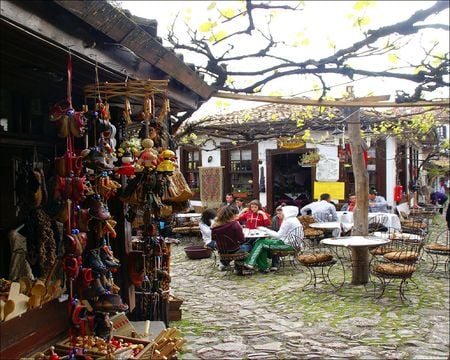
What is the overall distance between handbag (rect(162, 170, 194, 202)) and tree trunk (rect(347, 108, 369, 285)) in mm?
4933

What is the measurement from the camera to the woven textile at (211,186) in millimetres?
17359

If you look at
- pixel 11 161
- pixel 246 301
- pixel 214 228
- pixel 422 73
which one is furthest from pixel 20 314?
pixel 214 228

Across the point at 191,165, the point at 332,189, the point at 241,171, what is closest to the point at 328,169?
the point at 332,189

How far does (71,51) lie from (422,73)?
3683mm

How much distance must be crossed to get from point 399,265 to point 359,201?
4.67 ft

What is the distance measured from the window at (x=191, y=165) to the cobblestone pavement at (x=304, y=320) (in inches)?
362

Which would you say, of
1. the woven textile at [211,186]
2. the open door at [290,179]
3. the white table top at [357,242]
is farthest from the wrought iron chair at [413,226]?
the woven textile at [211,186]

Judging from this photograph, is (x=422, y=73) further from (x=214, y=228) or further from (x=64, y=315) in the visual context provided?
(x=214, y=228)

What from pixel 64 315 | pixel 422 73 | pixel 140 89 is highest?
pixel 422 73

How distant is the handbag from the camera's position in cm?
408

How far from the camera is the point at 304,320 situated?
6.61 meters

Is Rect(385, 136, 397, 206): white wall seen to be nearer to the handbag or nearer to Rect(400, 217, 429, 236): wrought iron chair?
Rect(400, 217, 429, 236): wrought iron chair

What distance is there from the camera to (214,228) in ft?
30.9

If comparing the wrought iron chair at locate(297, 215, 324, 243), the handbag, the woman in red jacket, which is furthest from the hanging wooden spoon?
the wrought iron chair at locate(297, 215, 324, 243)
